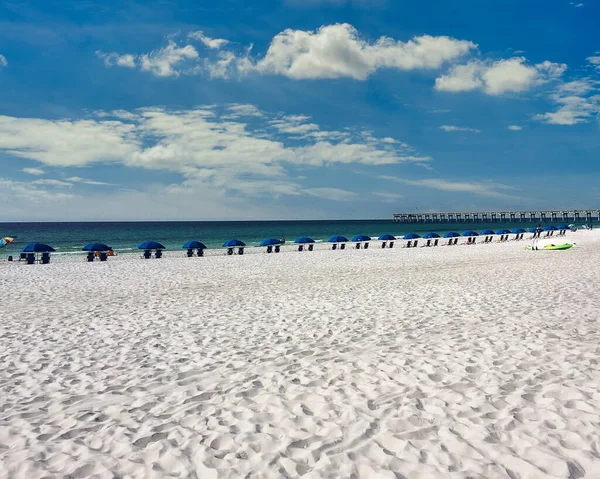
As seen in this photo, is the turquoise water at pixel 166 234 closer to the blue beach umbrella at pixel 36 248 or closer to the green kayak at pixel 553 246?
the blue beach umbrella at pixel 36 248

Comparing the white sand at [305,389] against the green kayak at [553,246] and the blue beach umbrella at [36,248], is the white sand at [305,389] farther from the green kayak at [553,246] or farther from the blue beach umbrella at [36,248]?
the green kayak at [553,246]

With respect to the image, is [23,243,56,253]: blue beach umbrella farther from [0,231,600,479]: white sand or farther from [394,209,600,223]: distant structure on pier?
[394,209,600,223]: distant structure on pier

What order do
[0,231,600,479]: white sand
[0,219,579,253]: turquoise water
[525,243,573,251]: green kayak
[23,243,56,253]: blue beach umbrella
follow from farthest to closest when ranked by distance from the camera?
[0,219,579,253]: turquoise water, [525,243,573,251]: green kayak, [23,243,56,253]: blue beach umbrella, [0,231,600,479]: white sand

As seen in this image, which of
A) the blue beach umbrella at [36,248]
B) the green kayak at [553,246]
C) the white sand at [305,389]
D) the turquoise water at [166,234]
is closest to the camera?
the white sand at [305,389]

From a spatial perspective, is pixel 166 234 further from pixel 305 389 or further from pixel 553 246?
pixel 305 389

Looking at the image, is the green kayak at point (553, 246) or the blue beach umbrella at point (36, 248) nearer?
the blue beach umbrella at point (36, 248)

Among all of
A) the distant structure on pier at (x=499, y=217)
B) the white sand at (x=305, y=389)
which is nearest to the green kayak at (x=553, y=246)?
the white sand at (x=305, y=389)

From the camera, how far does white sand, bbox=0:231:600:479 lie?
13.4 feet

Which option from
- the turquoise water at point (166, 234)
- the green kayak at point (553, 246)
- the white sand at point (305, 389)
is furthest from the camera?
the turquoise water at point (166, 234)

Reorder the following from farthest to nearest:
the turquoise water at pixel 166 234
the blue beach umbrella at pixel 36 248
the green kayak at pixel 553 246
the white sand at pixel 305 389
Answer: the turquoise water at pixel 166 234 → the green kayak at pixel 553 246 → the blue beach umbrella at pixel 36 248 → the white sand at pixel 305 389

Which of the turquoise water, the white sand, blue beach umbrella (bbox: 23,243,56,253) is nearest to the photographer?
the white sand

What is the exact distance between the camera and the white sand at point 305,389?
4.09 metres

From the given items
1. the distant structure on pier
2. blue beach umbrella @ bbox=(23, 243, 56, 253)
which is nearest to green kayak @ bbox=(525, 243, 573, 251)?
blue beach umbrella @ bbox=(23, 243, 56, 253)

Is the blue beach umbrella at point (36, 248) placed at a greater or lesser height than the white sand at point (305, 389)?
greater
